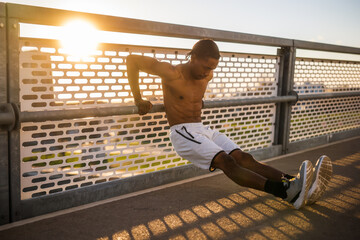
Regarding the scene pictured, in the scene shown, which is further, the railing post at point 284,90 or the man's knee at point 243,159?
the railing post at point 284,90

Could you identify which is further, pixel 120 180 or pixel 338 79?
pixel 338 79

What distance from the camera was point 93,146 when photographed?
9.74 ft

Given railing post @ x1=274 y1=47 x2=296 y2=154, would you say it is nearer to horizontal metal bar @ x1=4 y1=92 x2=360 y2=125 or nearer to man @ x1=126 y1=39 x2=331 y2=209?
horizontal metal bar @ x1=4 y1=92 x2=360 y2=125

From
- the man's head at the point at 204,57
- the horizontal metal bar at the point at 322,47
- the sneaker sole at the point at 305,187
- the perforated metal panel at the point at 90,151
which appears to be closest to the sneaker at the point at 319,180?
the sneaker sole at the point at 305,187

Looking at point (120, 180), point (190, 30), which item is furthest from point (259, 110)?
point (120, 180)

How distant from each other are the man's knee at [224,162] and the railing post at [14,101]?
1.57 m

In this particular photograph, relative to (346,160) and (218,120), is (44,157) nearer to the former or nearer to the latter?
(218,120)

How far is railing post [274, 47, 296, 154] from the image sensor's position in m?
4.65

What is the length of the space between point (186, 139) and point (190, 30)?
1152 millimetres

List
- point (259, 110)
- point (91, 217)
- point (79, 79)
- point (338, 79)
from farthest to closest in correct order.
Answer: point (338, 79)
point (259, 110)
point (79, 79)
point (91, 217)

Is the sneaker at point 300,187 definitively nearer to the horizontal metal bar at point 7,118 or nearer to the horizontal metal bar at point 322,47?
the horizontal metal bar at point 7,118

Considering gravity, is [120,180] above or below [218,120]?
below

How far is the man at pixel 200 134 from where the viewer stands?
2623 mm

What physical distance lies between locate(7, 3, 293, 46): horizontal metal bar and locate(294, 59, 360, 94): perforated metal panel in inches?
52.2
